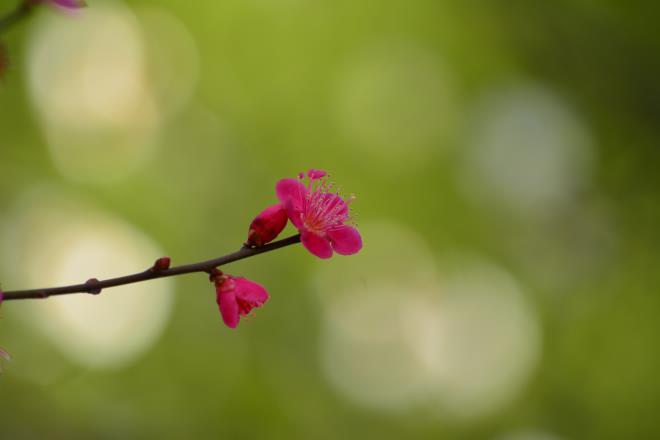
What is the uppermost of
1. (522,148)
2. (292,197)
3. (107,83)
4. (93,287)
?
(107,83)

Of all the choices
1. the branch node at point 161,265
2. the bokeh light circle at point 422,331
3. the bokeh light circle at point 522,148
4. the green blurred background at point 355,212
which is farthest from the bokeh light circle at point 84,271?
the branch node at point 161,265

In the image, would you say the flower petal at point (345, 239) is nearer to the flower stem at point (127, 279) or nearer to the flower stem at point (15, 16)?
the flower stem at point (127, 279)

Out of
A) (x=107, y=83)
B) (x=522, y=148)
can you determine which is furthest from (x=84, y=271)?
(x=522, y=148)

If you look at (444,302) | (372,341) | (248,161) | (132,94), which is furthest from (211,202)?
(444,302)

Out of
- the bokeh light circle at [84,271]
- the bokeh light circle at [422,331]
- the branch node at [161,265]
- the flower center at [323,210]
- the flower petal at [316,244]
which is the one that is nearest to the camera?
the branch node at [161,265]

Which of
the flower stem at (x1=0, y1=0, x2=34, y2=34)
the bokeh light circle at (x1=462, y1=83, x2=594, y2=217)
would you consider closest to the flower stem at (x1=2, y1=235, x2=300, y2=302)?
the flower stem at (x1=0, y1=0, x2=34, y2=34)

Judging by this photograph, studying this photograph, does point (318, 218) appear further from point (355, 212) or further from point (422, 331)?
point (422, 331)

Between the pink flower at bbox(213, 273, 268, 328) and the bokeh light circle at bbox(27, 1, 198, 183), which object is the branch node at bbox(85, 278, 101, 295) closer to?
the pink flower at bbox(213, 273, 268, 328)

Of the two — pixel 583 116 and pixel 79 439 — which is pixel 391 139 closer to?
pixel 583 116
